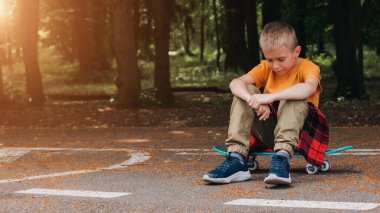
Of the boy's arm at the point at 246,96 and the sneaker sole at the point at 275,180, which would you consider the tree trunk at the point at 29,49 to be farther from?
the sneaker sole at the point at 275,180

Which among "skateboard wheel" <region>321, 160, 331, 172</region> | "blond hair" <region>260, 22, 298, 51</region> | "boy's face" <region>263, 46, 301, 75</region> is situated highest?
"blond hair" <region>260, 22, 298, 51</region>

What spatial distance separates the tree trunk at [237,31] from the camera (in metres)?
33.9

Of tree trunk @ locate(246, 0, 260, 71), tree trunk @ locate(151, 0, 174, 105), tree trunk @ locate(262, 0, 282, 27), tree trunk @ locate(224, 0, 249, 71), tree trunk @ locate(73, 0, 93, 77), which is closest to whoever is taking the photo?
tree trunk @ locate(151, 0, 174, 105)

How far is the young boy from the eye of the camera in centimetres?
618

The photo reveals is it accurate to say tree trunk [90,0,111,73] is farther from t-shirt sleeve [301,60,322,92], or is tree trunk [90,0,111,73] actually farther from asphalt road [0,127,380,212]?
t-shirt sleeve [301,60,322,92]

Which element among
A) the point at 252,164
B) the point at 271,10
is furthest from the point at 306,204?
the point at 271,10

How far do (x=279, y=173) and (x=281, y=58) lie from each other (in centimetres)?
106

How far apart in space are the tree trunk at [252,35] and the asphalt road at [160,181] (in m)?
17.6

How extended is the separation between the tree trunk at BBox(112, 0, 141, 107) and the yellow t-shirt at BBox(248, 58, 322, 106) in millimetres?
12026

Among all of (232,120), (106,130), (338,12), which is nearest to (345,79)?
(338,12)

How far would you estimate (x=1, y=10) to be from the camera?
38.0m

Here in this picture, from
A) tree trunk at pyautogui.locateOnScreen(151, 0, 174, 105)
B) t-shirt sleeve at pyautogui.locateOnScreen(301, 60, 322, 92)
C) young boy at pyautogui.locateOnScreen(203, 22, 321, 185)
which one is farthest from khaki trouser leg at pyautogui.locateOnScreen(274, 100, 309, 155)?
tree trunk at pyautogui.locateOnScreen(151, 0, 174, 105)

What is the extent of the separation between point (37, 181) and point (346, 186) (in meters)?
2.78

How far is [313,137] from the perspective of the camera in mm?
6477
